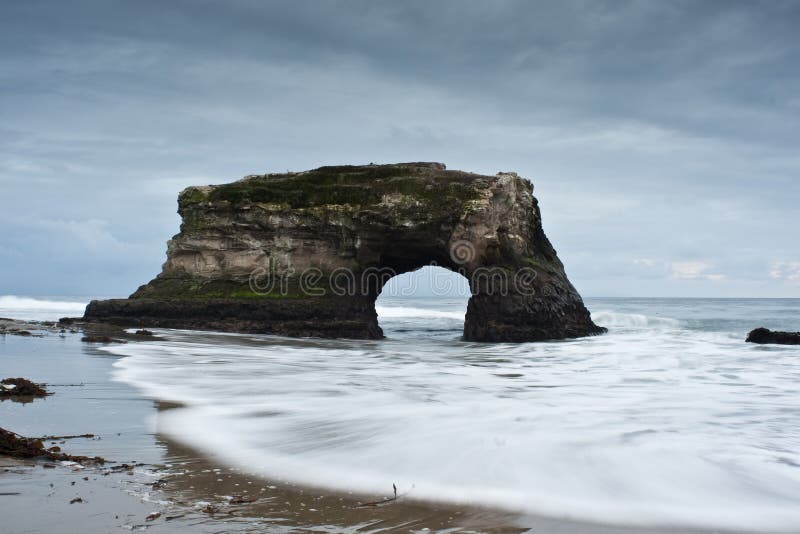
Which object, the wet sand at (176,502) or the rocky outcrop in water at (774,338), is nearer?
the wet sand at (176,502)

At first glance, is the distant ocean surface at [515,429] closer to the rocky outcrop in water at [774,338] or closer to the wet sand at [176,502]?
the wet sand at [176,502]

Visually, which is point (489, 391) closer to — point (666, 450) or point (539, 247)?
point (666, 450)

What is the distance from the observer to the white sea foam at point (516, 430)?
4.75 meters

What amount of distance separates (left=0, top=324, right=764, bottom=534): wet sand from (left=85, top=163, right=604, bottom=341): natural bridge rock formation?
16.5 m

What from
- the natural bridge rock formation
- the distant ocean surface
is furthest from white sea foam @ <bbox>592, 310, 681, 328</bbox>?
the distant ocean surface

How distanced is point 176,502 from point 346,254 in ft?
63.8

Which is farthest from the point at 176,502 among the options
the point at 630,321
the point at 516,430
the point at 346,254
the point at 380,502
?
the point at 630,321

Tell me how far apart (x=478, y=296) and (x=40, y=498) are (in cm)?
1960

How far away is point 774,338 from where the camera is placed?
19562 mm

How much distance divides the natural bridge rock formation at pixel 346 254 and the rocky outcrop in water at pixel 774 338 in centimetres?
519

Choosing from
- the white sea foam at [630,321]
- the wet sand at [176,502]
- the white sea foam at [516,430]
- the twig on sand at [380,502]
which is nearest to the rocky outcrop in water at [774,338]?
the white sea foam at [516,430]

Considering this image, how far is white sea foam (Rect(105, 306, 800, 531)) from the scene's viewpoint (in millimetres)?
4754

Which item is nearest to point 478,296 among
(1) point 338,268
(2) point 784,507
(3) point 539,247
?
(3) point 539,247

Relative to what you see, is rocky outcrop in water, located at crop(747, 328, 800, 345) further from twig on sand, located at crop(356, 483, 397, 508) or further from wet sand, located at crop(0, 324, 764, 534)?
twig on sand, located at crop(356, 483, 397, 508)
